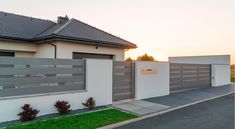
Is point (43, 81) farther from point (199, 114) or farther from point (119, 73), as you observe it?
point (199, 114)

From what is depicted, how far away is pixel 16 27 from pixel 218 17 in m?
13.8

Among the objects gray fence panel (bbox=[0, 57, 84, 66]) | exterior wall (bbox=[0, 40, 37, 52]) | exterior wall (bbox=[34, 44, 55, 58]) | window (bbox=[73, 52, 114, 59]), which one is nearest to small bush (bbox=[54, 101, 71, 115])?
gray fence panel (bbox=[0, 57, 84, 66])

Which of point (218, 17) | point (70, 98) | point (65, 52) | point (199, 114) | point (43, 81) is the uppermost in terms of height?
point (218, 17)

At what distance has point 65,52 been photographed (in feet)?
34.8

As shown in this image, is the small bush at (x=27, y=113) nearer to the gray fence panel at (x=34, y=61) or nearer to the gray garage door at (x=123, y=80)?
the gray fence panel at (x=34, y=61)

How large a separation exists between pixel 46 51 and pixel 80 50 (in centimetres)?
202

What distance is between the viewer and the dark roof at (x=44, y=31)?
10541 millimetres

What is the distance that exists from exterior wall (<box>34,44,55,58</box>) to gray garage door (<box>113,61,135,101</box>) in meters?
4.07

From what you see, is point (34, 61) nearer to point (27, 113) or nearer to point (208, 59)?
point (27, 113)

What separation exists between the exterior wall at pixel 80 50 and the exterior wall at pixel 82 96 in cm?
319

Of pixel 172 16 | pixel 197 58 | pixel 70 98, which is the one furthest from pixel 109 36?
pixel 197 58

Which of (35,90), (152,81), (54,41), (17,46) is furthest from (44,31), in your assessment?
(152,81)

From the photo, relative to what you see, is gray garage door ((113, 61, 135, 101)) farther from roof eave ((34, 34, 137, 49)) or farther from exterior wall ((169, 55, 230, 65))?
exterior wall ((169, 55, 230, 65))

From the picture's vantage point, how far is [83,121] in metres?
5.91
